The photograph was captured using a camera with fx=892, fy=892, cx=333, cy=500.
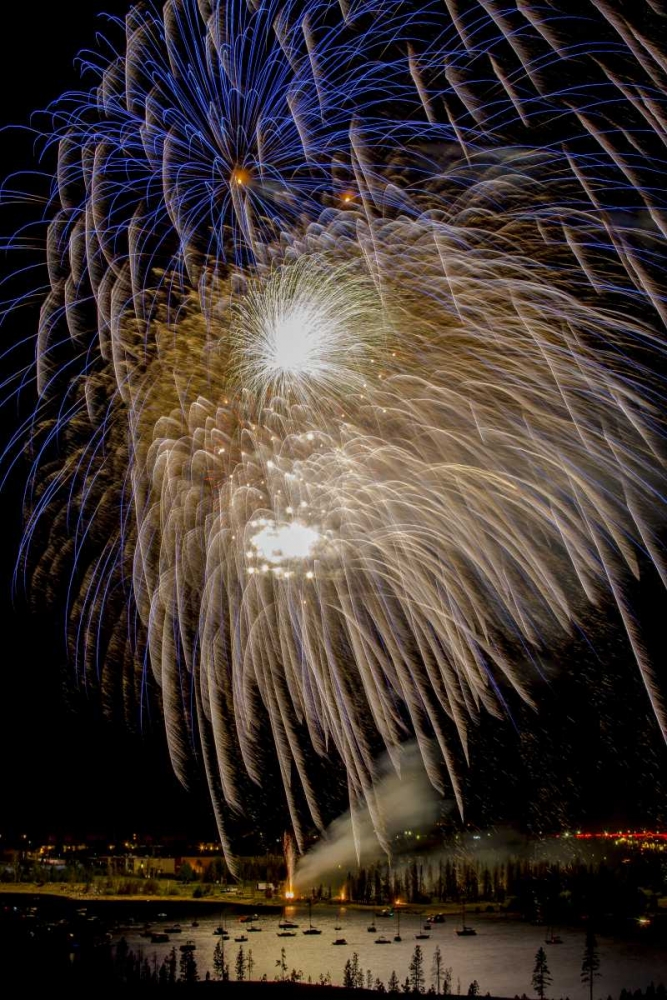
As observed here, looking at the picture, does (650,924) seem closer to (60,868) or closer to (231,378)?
(60,868)

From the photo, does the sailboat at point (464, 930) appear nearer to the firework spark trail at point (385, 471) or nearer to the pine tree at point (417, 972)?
the pine tree at point (417, 972)

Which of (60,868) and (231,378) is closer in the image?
(231,378)

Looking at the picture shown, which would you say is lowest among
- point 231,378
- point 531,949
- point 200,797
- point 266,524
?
point 531,949

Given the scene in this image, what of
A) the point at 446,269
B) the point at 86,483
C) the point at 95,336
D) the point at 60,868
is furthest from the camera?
the point at 60,868

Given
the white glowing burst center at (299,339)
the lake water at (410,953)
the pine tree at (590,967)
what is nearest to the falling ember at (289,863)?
the lake water at (410,953)

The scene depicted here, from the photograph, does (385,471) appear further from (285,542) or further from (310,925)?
(310,925)

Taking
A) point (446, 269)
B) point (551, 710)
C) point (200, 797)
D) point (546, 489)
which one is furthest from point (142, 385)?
point (551, 710)
